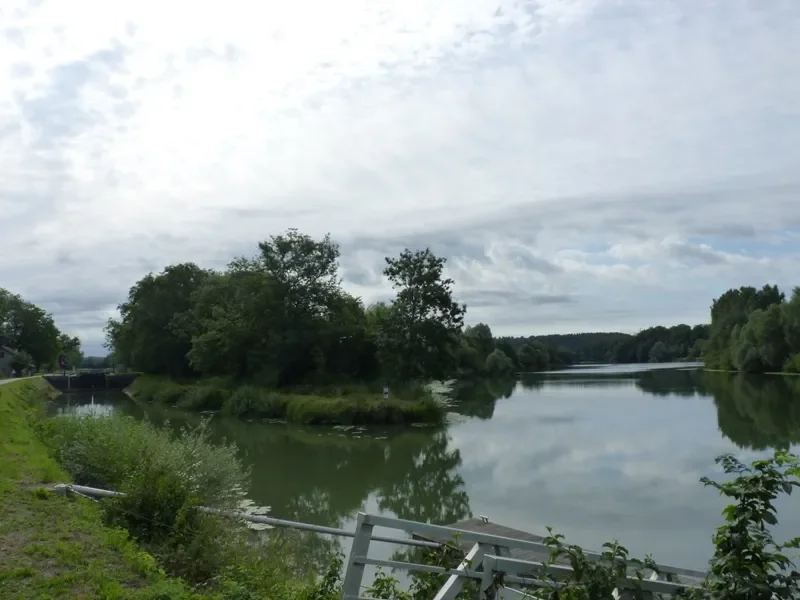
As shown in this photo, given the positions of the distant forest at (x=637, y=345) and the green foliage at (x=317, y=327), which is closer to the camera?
the green foliage at (x=317, y=327)

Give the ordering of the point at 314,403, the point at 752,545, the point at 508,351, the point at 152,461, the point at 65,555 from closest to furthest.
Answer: the point at 752,545 < the point at 65,555 < the point at 152,461 < the point at 314,403 < the point at 508,351

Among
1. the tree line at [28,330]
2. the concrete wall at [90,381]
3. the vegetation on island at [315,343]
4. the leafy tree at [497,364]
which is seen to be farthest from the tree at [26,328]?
the leafy tree at [497,364]

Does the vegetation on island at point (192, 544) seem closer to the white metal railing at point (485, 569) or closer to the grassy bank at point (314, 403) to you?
the white metal railing at point (485, 569)

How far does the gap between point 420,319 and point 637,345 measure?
344 ft

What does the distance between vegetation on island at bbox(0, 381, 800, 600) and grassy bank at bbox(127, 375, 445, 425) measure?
16.9 metres

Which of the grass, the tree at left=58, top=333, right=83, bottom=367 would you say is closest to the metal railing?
the grass

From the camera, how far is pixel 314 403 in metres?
30.2

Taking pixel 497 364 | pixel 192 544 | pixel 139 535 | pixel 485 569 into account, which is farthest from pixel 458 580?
pixel 497 364

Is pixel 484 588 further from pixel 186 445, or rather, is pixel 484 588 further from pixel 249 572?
pixel 186 445

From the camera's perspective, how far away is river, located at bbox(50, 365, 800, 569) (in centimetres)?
1228

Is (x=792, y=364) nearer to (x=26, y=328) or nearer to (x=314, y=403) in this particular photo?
(x=314, y=403)

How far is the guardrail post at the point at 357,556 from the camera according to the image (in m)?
4.79

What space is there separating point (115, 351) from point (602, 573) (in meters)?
66.2

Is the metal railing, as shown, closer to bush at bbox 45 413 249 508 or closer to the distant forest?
bush at bbox 45 413 249 508
